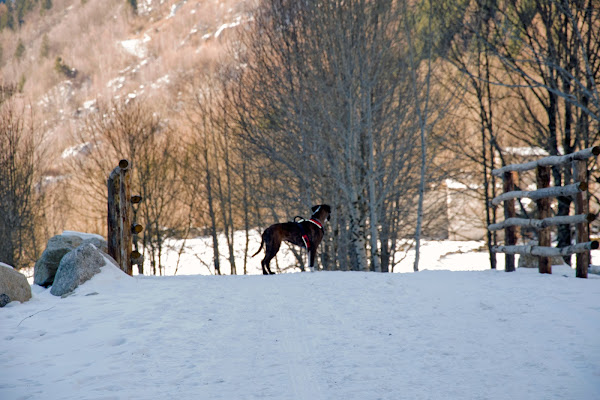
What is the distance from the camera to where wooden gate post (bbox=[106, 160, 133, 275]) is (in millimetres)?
8672

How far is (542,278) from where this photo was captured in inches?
284

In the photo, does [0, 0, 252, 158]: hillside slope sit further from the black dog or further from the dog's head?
the black dog

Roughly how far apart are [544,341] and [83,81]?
7751 inches

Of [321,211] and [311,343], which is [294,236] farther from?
[311,343]

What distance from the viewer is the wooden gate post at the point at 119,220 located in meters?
8.67

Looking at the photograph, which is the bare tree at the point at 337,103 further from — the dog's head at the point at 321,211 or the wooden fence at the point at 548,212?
the wooden fence at the point at 548,212

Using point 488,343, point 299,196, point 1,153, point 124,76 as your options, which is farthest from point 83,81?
point 488,343

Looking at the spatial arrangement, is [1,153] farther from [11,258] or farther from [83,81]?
[83,81]

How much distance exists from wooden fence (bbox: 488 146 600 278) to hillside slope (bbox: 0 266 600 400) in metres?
0.64

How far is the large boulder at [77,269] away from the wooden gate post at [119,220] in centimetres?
108

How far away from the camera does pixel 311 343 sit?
173 inches

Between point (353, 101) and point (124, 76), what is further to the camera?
point (124, 76)

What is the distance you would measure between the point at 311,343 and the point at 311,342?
0.10 feet

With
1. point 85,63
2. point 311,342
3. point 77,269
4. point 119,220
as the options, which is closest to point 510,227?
point 311,342
